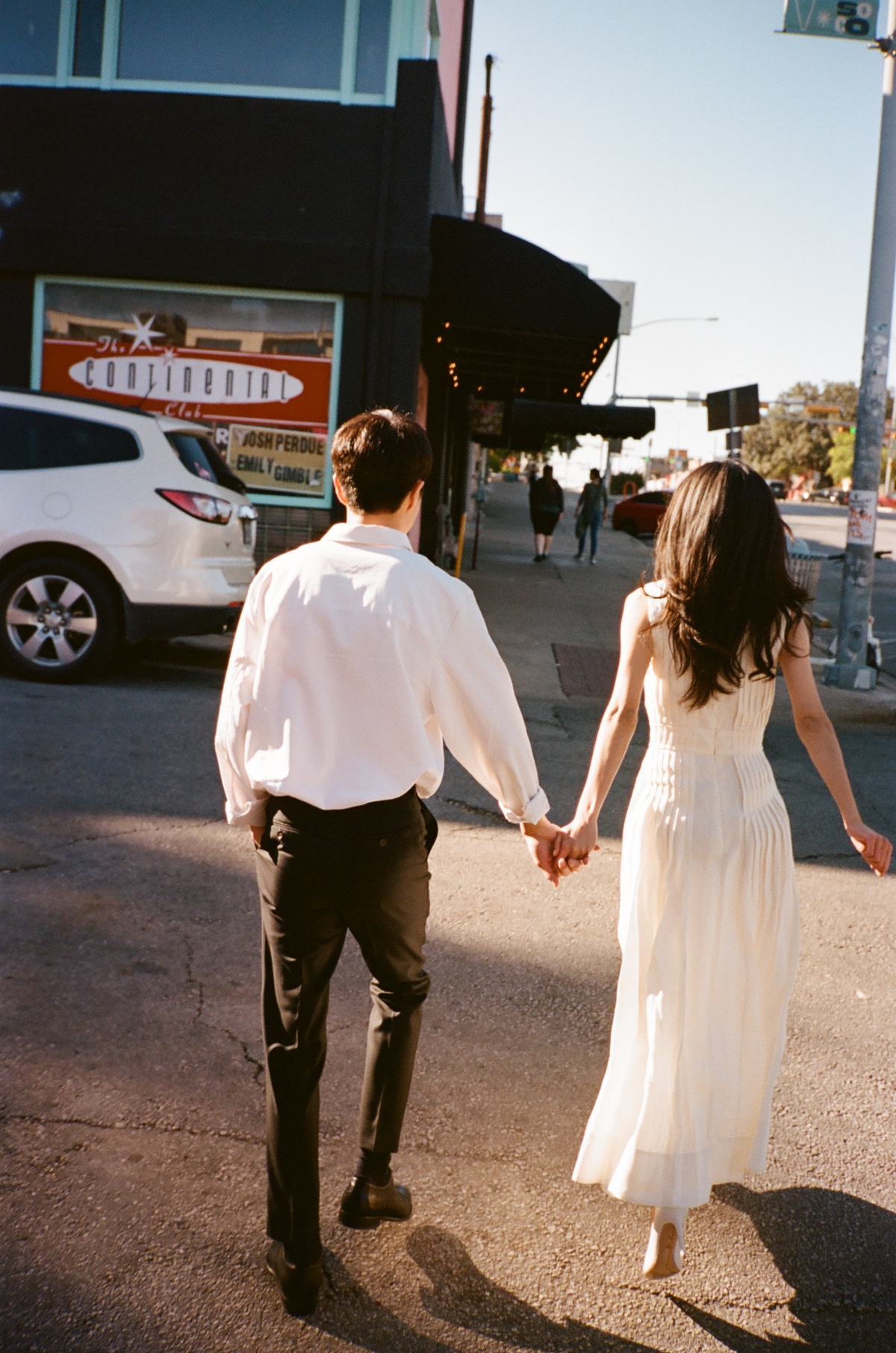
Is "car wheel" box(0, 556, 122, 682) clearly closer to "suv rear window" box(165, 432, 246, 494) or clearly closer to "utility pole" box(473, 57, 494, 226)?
"suv rear window" box(165, 432, 246, 494)

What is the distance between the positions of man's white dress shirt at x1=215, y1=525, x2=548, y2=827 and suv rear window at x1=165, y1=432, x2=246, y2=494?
647 centimetres

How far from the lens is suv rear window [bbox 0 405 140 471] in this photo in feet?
27.7

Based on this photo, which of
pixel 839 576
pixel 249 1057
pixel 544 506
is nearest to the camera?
pixel 249 1057

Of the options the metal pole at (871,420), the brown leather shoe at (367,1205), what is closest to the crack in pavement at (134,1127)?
the brown leather shoe at (367,1205)

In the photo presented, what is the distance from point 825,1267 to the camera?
2770mm

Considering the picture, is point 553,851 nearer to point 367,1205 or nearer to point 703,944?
point 703,944

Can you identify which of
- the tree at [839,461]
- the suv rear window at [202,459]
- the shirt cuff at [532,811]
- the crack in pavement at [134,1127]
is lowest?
the crack in pavement at [134,1127]

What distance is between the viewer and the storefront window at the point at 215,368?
12.9 metres

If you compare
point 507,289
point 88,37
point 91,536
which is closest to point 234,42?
point 88,37

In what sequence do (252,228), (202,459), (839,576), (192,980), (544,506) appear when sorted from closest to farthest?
1. (192,980)
2. (202,459)
3. (252,228)
4. (544,506)
5. (839,576)

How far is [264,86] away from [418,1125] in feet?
39.0

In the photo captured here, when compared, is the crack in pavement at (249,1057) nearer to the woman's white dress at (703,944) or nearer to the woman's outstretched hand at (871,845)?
the woman's white dress at (703,944)

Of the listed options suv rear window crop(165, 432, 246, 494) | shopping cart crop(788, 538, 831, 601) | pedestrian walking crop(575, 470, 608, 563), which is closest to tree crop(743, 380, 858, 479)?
pedestrian walking crop(575, 470, 608, 563)

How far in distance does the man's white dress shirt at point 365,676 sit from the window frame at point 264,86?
37.6 feet
